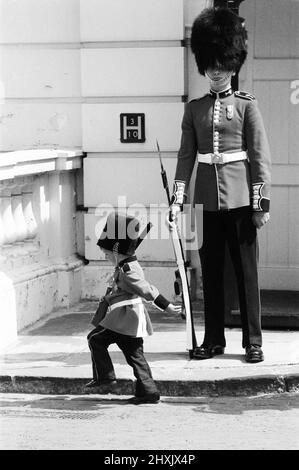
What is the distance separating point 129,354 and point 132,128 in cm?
288

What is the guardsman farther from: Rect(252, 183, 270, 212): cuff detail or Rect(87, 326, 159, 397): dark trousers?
Rect(87, 326, 159, 397): dark trousers

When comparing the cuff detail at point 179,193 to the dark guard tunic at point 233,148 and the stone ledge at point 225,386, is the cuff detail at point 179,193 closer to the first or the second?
the dark guard tunic at point 233,148

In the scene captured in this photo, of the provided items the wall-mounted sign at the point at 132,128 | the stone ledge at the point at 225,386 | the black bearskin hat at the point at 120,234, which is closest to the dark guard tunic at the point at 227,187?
the stone ledge at the point at 225,386

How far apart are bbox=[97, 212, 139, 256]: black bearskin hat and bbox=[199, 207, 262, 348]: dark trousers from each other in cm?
96

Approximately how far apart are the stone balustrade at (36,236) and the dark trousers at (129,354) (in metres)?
1.34

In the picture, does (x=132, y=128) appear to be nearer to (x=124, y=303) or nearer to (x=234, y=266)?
(x=234, y=266)

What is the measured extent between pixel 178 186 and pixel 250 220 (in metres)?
0.53

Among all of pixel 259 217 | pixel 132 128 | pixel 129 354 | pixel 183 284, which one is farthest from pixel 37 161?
pixel 129 354

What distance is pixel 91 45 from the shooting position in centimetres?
934

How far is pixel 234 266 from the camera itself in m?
7.70

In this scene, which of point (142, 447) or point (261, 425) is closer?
point (142, 447)

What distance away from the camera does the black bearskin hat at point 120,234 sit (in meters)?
6.79
